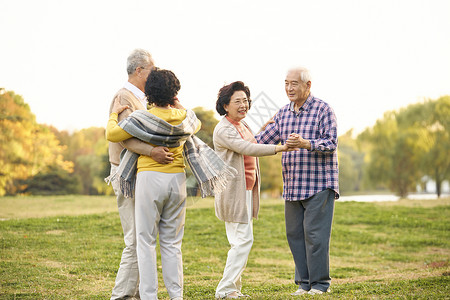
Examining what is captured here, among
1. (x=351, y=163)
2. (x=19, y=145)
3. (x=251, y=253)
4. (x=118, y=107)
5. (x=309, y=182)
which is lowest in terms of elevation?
(x=251, y=253)

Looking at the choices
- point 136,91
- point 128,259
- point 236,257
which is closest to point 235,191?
point 236,257

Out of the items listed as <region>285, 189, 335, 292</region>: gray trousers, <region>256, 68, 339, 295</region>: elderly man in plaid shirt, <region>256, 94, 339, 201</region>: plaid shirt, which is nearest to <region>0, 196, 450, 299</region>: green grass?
<region>285, 189, 335, 292</region>: gray trousers

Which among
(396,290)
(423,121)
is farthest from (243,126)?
(423,121)

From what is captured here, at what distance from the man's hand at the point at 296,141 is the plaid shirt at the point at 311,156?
20 centimetres

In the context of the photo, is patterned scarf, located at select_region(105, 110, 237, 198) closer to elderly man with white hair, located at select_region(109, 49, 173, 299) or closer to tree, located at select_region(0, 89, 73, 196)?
elderly man with white hair, located at select_region(109, 49, 173, 299)

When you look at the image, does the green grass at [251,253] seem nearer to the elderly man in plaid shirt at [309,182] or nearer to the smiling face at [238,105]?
the elderly man in plaid shirt at [309,182]

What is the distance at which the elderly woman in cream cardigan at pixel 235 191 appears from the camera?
4.68m

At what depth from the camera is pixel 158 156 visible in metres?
4.02

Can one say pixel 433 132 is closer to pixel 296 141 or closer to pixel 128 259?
pixel 296 141

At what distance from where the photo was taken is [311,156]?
16.2 ft

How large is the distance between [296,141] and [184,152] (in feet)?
3.21

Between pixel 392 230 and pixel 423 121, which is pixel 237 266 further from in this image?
pixel 423 121

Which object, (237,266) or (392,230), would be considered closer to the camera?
(237,266)

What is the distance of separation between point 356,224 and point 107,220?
6.45 metres
